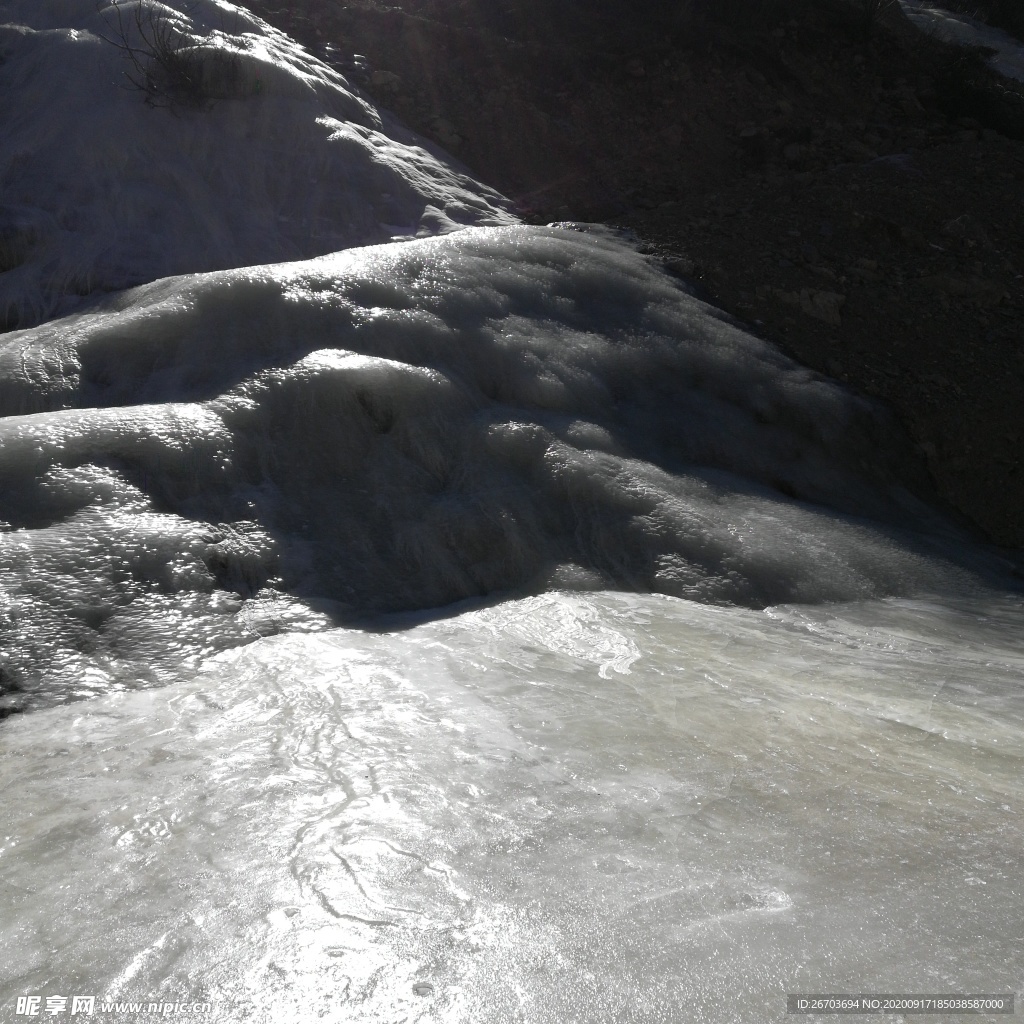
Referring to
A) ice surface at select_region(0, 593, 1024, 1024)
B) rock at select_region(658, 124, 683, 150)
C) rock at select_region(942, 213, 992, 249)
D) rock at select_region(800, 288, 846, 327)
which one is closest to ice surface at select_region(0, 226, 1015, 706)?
ice surface at select_region(0, 593, 1024, 1024)

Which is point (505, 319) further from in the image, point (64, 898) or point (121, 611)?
point (64, 898)

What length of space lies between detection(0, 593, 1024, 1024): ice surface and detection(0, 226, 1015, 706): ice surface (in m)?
0.51

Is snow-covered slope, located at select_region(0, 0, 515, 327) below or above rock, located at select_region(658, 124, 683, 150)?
below

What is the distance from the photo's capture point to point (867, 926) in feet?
6.28

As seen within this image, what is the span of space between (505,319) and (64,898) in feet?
13.5

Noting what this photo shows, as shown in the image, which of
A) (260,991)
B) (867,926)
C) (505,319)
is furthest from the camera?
(505,319)

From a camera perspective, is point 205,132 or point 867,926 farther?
point 205,132

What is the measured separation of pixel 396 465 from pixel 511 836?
99.9 inches

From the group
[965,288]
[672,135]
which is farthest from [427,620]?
[672,135]

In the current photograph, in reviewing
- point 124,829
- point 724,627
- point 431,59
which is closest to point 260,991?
point 124,829

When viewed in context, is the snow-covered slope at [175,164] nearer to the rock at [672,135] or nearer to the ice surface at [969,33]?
the rock at [672,135]

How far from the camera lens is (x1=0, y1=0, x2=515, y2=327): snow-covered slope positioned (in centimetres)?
614

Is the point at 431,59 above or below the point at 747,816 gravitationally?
above

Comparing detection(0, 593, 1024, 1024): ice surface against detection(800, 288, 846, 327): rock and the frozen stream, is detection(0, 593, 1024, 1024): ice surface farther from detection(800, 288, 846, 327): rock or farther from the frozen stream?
detection(800, 288, 846, 327): rock
